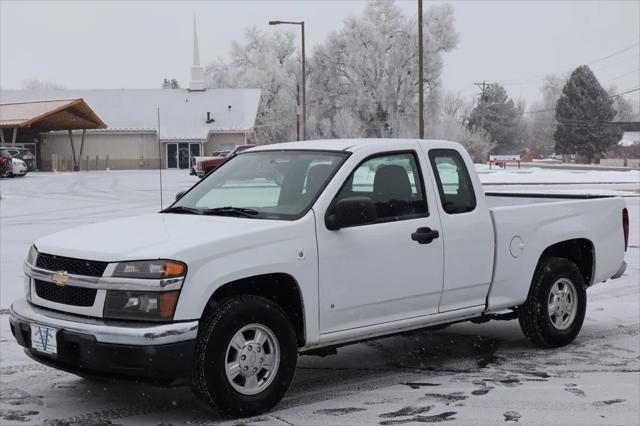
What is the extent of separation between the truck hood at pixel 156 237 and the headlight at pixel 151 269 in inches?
1.3

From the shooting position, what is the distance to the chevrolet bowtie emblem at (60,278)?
5.57 metres

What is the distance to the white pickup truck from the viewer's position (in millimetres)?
5320

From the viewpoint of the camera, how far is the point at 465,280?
22.7ft

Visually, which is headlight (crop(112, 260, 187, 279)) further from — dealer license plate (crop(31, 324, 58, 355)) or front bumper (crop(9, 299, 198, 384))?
dealer license plate (crop(31, 324, 58, 355))

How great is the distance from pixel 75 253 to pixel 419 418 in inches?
91.6

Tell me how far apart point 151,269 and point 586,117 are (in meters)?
88.2

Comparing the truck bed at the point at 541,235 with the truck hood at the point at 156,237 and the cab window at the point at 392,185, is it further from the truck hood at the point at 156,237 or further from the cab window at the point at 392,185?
the truck hood at the point at 156,237

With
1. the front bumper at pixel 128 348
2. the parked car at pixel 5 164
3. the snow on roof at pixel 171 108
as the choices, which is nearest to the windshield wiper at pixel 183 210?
the front bumper at pixel 128 348

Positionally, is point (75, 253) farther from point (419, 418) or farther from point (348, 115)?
point (348, 115)

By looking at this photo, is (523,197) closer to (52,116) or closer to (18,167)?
(18,167)

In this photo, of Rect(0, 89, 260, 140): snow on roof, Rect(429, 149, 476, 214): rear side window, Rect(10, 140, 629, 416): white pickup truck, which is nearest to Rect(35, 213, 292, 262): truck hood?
Rect(10, 140, 629, 416): white pickup truck

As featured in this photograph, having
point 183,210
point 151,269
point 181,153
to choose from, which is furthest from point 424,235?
point 181,153

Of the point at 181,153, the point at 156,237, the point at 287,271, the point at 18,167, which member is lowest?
the point at 287,271

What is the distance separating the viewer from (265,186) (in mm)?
6699
